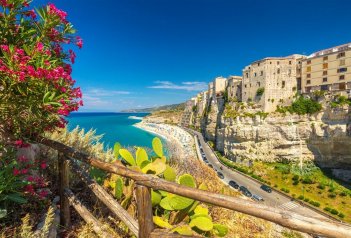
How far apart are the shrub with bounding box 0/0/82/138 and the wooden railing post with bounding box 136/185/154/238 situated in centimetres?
129

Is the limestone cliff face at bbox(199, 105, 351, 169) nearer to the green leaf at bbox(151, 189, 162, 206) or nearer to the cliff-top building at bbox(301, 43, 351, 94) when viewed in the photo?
the cliff-top building at bbox(301, 43, 351, 94)

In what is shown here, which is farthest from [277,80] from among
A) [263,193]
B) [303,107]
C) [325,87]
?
[263,193]

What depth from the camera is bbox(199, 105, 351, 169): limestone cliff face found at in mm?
35906

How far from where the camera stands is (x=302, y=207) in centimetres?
2511

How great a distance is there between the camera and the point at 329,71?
129 feet

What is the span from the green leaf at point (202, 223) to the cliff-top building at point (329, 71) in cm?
4146

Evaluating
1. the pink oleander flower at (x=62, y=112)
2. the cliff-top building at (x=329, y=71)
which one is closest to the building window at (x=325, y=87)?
the cliff-top building at (x=329, y=71)

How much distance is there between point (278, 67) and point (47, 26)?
4765cm

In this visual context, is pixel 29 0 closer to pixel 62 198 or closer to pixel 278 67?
pixel 62 198

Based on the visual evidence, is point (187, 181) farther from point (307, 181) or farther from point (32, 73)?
point (307, 181)

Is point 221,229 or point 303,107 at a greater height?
point 303,107

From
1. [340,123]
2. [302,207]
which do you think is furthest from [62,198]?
[340,123]

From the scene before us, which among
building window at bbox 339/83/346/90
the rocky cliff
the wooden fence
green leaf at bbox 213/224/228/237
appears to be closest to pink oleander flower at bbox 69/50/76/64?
the wooden fence

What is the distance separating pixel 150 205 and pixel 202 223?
128cm
